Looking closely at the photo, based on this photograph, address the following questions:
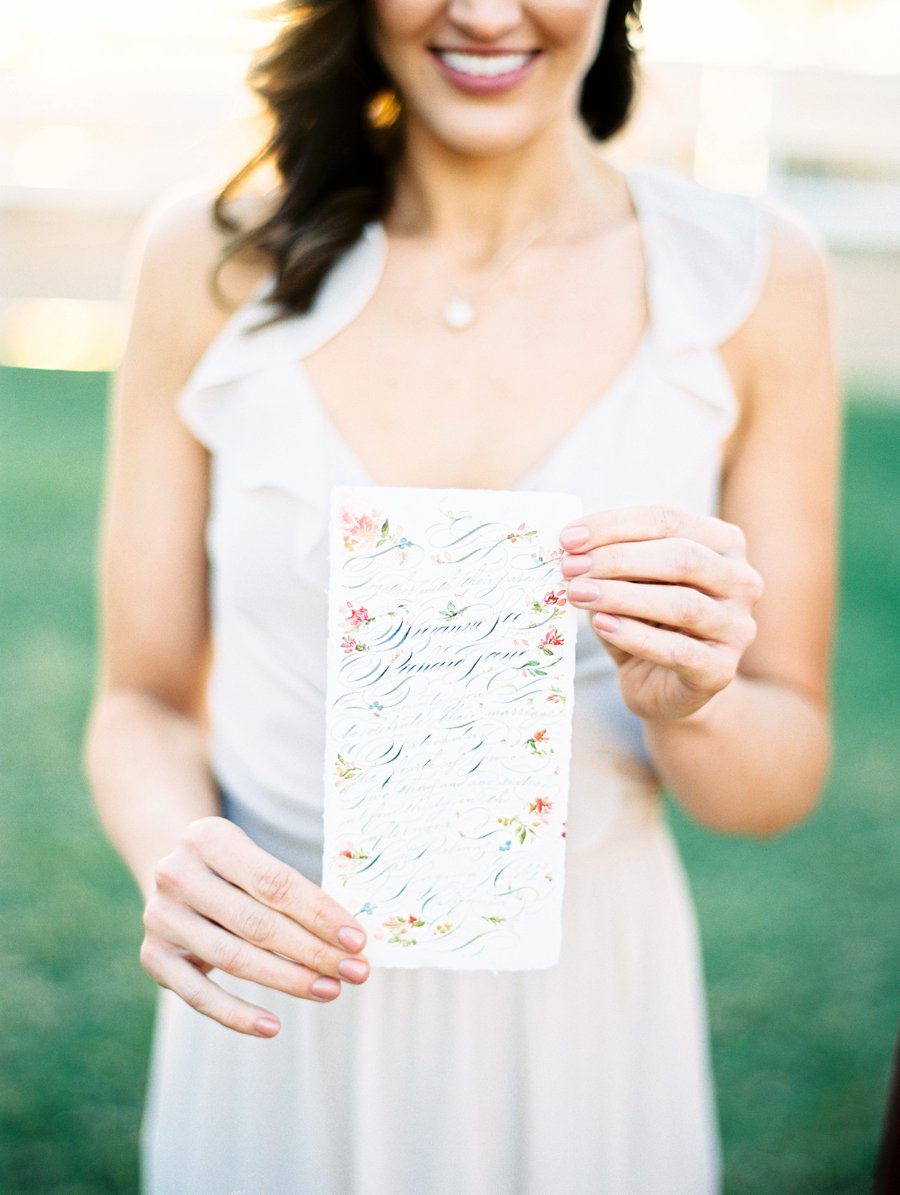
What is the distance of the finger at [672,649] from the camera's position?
1.08m

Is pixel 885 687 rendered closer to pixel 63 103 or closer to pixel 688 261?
pixel 688 261

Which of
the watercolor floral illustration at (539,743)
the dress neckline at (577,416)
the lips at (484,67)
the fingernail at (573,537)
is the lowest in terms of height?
the watercolor floral illustration at (539,743)

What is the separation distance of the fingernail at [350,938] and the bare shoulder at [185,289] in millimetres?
708

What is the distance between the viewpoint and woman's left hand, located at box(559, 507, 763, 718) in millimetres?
1066

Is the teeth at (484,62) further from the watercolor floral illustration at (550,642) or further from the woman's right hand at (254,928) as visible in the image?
the woman's right hand at (254,928)

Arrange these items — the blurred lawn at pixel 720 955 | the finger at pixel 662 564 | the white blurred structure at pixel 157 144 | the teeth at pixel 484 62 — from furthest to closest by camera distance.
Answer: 1. the white blurred structure at pixel 157 144
2. the blurred lawn at pixel 720 955
3. the teeth at pixel 484 62
4. the finger at pixel 662 564

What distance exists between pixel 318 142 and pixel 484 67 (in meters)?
0.33

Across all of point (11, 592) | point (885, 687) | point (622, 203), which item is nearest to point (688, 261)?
point (622, 203)

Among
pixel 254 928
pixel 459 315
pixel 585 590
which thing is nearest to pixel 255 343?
pixel 459 315

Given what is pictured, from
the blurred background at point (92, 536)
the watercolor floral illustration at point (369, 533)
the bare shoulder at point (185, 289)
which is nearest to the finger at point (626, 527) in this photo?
the watercolor floral illustration at point (369, 533)

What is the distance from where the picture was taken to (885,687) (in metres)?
4.52

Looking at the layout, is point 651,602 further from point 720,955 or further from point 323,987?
point 720,955

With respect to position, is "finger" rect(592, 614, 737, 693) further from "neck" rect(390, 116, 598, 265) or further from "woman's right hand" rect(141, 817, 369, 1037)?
"neck" rect(390, 116, 598, 265)

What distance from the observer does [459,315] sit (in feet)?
4.72
